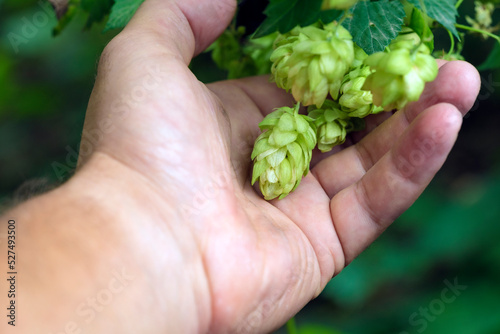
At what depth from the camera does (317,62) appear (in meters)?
0.89

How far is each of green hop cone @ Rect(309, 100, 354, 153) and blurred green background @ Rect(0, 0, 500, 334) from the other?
0.92 meters

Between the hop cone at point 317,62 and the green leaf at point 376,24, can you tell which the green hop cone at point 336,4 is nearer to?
the hop cone at point 317,62

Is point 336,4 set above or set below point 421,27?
above

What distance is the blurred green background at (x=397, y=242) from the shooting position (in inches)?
76.5

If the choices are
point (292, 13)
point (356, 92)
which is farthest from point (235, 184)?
point (292, 13)

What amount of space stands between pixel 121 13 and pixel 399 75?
0.67 meters

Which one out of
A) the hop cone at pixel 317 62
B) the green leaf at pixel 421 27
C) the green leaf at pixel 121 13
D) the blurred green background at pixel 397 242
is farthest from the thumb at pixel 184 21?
the blurred green background at pixel 397 242

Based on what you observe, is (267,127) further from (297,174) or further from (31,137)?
(31,137)

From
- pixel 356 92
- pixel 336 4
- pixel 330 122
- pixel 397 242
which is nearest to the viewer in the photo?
pixel 336 4

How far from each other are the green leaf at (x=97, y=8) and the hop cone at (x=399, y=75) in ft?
2.14

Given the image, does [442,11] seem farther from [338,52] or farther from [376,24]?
[338,52]

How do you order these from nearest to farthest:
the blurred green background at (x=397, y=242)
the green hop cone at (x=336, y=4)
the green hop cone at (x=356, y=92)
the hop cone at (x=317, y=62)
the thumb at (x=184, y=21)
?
the green hop cone at (x=336, y=4), the hop cone at (x=317, y=62), the green hop cone at (x=356, y=92), the thumb at (x=184, y=21), the blurred green background at (x=397, y=242)

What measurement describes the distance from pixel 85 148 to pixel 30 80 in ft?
4.21

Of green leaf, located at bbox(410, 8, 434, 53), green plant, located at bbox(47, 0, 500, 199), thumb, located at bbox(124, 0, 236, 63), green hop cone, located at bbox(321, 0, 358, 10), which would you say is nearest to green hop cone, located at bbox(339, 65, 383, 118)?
green plant, located at bbox(47, 0, 500, 199)
